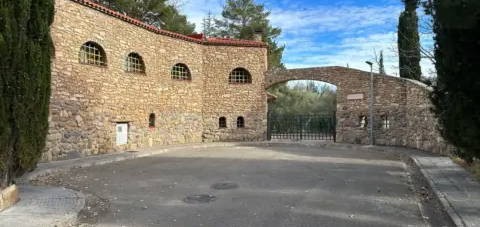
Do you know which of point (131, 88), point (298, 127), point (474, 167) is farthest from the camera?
point (298, 127)

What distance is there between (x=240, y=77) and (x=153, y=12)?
11.7 metres

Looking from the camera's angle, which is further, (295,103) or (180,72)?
(295,103)

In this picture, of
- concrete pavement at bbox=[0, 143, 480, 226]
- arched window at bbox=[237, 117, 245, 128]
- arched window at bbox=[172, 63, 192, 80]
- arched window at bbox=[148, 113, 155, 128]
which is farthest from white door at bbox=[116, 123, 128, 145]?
arched window at bbox=[237, 117, 245, 128]

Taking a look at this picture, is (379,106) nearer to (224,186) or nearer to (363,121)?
(363,121)

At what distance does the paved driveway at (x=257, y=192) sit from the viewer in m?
5.59

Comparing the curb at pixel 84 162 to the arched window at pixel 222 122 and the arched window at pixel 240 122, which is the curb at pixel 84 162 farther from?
the arched window at pixel 240 122

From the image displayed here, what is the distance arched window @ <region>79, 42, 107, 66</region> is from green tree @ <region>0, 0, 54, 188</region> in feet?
22.5

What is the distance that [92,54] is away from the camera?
45.6ft

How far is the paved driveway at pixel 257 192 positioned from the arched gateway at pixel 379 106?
141 inches

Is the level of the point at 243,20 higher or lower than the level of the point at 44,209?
higher

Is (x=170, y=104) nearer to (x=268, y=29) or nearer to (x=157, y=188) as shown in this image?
(x=157, y=188)

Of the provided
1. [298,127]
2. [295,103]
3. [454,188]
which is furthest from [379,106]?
[295,103]

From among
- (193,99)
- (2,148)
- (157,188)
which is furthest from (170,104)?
(2,148)

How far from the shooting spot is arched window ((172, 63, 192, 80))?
61.3ft
